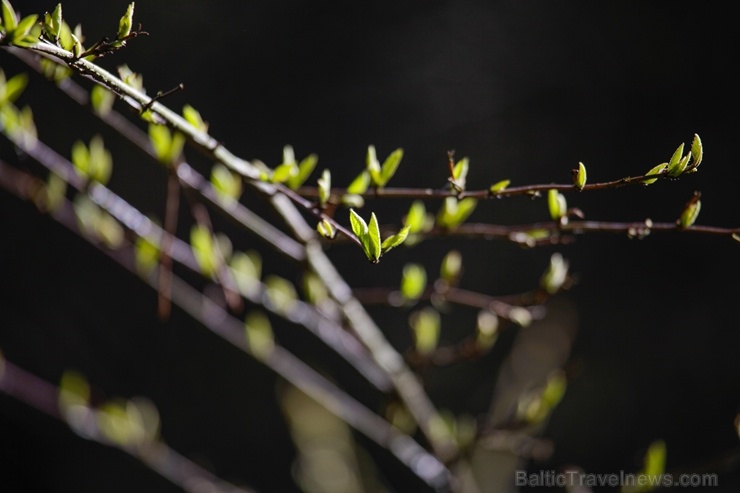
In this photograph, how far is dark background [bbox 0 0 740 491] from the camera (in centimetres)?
181

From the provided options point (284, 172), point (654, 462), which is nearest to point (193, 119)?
point (284, 172)

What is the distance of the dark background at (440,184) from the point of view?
1.81m

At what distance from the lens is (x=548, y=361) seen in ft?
4.27

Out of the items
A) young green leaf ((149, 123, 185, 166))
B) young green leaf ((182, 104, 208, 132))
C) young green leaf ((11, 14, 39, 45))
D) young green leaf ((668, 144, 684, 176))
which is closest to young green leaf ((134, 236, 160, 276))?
young green leaf ((149, 123, 185, 166))

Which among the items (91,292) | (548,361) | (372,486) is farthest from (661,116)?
(91,292)

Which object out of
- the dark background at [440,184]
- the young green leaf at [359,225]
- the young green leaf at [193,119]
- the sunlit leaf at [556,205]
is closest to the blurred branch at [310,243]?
the young green leaf at [193,119]

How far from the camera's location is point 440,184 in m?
2.03

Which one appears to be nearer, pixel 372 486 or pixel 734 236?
pixel 734 236

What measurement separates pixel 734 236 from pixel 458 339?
5.21ft

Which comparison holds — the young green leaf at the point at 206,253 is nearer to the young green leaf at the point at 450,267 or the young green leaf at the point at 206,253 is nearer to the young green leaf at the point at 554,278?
the young green leaf at the point at 450,267

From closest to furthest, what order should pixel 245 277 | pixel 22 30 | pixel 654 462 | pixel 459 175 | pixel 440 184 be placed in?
1. pixel 22 30
2. pixel 459 175
3. pixel 654 462
4. pixel 245 277
5. pixel 440 184

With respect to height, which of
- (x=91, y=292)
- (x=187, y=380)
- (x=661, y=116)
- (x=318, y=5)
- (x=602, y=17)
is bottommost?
(x=187, y=380)

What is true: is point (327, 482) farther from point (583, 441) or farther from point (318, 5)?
point (318, 5)

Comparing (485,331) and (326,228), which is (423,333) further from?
(326,228)
